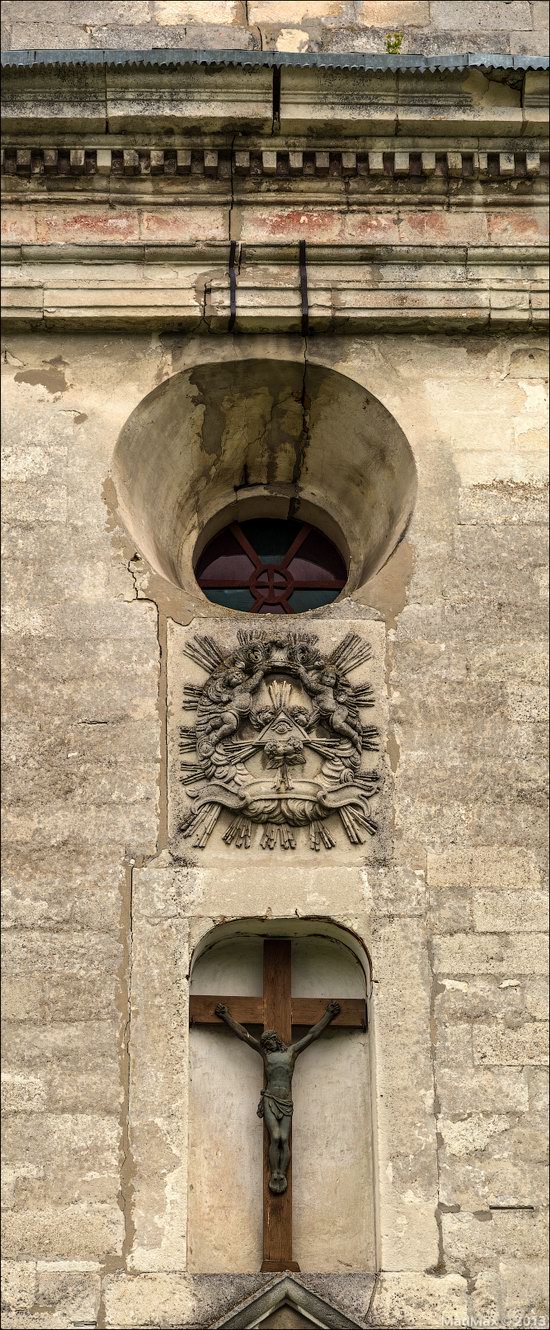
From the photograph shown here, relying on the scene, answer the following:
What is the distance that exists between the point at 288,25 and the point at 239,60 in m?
0.85

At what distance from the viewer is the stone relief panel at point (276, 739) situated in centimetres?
1098

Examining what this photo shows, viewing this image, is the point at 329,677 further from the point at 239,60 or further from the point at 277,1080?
the point at 239,60

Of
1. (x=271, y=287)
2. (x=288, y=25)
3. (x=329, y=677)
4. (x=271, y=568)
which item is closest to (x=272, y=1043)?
(x=329, y=677)

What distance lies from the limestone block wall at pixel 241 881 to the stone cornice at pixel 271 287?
6.1 inches

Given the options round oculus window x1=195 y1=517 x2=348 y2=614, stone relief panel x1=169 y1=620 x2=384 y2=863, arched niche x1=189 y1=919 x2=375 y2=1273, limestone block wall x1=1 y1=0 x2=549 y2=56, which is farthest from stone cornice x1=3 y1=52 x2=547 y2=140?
arched niche x1=189 y1=919 x2=375 y2=1273

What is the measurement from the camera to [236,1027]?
10805 millimetres

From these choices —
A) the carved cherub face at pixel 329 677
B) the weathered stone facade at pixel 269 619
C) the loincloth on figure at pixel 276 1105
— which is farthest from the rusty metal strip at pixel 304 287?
the loincloth on figure at pixel 276 1105

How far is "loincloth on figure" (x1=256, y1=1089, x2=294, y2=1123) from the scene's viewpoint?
10570mm

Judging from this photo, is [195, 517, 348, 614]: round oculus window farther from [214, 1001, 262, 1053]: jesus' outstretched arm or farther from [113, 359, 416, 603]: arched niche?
[214, 1001, 262, 1053]: jesus' outstretched arm

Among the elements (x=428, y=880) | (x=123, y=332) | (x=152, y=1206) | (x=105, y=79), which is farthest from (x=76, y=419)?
(x=152, y=1206)

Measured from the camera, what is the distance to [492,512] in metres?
11.8

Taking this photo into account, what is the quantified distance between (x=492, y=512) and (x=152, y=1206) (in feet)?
13.4

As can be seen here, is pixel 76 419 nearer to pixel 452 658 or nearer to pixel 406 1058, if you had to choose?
pixel 452 658

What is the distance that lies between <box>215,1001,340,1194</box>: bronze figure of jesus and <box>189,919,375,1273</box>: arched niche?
136mm
